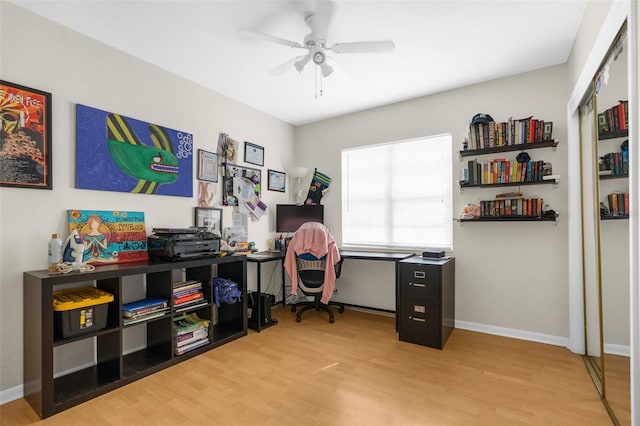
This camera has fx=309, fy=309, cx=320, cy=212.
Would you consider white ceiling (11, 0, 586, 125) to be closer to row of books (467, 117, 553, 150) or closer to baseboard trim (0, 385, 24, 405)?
row of books (467, 117, 553, 150)

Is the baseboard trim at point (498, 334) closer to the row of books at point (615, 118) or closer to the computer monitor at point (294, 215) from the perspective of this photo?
the computer monitor at point (294, 215)

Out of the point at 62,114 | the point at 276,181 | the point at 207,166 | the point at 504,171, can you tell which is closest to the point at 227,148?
the point at 207,166

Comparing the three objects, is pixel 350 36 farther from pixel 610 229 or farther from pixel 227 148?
pixel 610 229

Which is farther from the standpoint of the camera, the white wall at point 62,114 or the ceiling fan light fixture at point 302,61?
the ceiling fan light fixture at point 302,61

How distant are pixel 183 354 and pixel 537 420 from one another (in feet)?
8.49

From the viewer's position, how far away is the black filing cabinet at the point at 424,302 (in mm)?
2881

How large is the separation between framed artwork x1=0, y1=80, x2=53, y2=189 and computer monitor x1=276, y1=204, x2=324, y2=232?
2.46 m

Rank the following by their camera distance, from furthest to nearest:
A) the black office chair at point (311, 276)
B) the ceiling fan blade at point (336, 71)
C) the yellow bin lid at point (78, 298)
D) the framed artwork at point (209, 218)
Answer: the black office chair at point (311, 276) < the framed artwork at point (209, 218) < the ceiling fan blade at point (336, 71) < the yellow bin lid at point (78, 298)

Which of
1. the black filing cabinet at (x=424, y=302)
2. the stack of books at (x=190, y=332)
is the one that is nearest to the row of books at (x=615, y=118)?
the black filing cabinet at (x=424, y=302)

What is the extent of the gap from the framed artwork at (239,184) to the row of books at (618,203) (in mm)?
3322

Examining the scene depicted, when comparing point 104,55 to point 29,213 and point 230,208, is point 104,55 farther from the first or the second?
point 230,208

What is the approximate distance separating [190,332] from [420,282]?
2168mm

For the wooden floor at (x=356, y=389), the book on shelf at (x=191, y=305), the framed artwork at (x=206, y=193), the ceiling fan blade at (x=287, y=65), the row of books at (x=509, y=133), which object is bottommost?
the wooden floor at (x=356, y=389)

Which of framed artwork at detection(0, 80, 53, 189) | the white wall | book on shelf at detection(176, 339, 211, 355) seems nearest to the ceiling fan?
the white wall
